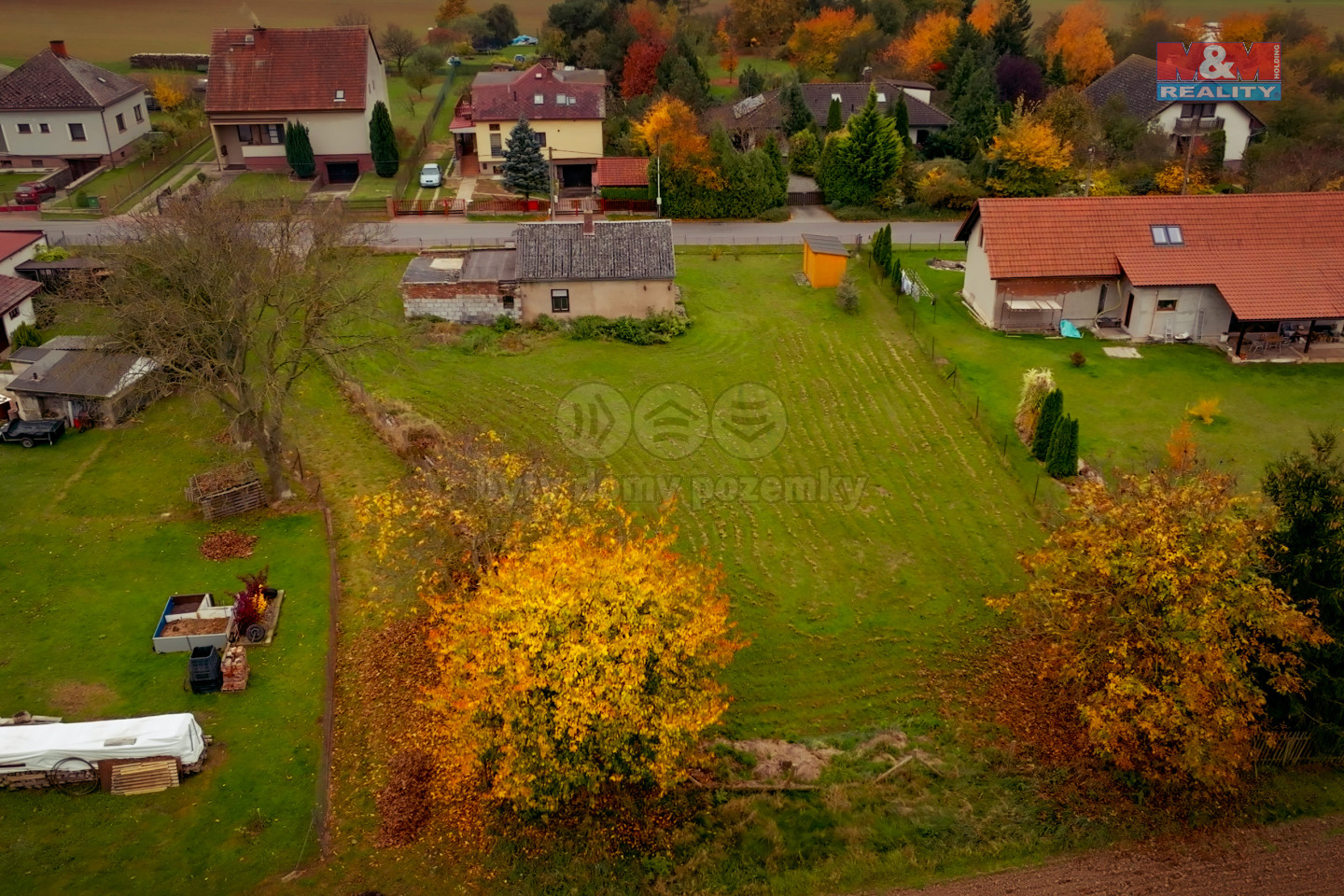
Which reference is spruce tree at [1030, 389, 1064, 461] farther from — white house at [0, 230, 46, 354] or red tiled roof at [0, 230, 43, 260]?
red tiled roof at [0, 230, 43, 260]

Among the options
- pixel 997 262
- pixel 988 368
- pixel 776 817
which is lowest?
pixel 776 817

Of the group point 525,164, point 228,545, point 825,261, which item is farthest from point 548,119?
point 228,545

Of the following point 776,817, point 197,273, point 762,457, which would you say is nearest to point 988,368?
point 762,457

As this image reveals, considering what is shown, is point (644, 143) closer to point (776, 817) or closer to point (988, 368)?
point (988, 368)

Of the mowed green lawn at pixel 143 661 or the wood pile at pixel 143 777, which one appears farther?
the wood pile at pixel 143 777

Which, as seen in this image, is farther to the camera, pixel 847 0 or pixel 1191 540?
pixel 847 0

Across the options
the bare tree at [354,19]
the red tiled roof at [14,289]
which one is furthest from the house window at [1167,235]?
the bare tree at [354,19]

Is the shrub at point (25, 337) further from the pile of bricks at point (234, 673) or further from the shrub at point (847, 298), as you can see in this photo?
the shrub at point (847, 298)

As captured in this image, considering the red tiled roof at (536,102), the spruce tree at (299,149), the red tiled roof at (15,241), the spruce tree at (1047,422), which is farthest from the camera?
the red tiled roof at (536,102)
